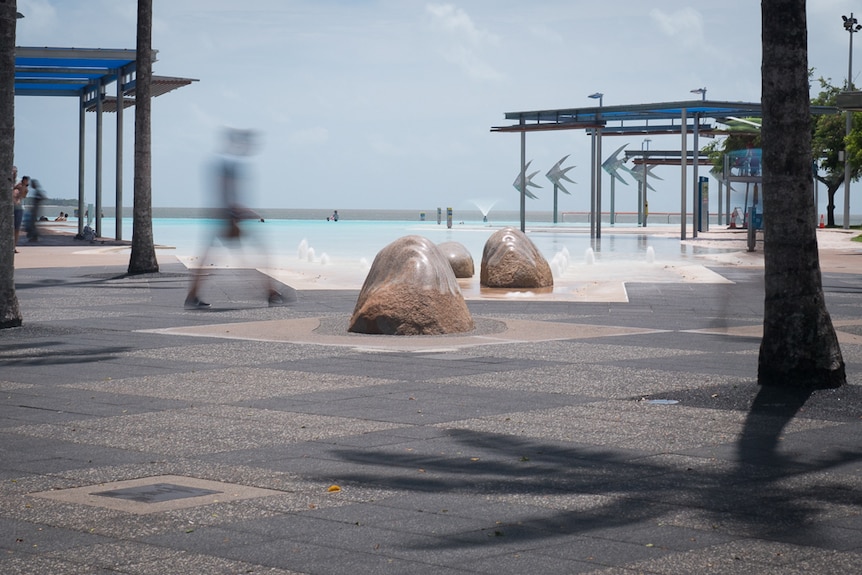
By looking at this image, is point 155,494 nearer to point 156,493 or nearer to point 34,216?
point 156,493

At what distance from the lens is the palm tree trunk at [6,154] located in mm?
13367

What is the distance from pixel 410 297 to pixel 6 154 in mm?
4752

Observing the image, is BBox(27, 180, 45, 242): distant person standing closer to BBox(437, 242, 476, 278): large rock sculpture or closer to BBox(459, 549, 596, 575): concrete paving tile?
BBox(437, 242, 476, 278): large rock sculpture

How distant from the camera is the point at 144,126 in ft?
70.9

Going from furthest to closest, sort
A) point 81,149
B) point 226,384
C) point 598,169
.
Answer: point 598,169 → point 81,149 → point 226,384

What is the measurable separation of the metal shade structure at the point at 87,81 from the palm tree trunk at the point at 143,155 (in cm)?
861

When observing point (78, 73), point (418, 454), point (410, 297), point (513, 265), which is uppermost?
point (78, 73)

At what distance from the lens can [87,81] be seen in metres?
36.9

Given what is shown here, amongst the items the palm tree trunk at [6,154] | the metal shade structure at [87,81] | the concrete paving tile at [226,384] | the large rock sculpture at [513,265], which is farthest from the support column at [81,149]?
the concrete paving tile at [226,384]

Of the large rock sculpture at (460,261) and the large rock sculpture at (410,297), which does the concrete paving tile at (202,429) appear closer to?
the large rock sculpture at (410,297)

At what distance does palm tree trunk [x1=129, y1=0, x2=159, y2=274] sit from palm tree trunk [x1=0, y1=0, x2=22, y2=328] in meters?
8.01

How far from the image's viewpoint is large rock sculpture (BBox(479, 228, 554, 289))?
2042 centimetres

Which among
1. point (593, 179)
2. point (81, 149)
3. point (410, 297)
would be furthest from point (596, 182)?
point (410, 297)

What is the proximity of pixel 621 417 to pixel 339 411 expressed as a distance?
188 centimetres
